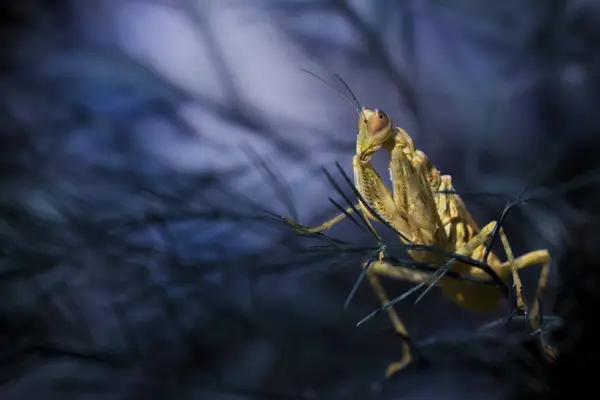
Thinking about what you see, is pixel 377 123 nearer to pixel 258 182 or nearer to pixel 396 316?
pixel 396 316

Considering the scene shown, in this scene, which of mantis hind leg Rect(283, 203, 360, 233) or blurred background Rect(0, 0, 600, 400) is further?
blurred background Rect(0, 0, 600, 400)

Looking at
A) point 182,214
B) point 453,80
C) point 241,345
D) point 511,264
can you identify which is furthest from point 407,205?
point 453,80

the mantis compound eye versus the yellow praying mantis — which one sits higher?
the mantis compound eye

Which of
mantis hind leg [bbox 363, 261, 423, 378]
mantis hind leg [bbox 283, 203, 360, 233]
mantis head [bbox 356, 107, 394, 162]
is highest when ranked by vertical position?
mantis head [bbox 356, 107, 394, 162]

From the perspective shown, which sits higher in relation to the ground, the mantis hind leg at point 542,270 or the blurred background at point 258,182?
the blurred background at point 258,182

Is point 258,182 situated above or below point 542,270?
above

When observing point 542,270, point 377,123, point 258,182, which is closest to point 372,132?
point 377,123

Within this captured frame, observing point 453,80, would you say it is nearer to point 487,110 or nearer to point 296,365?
point 487,110
